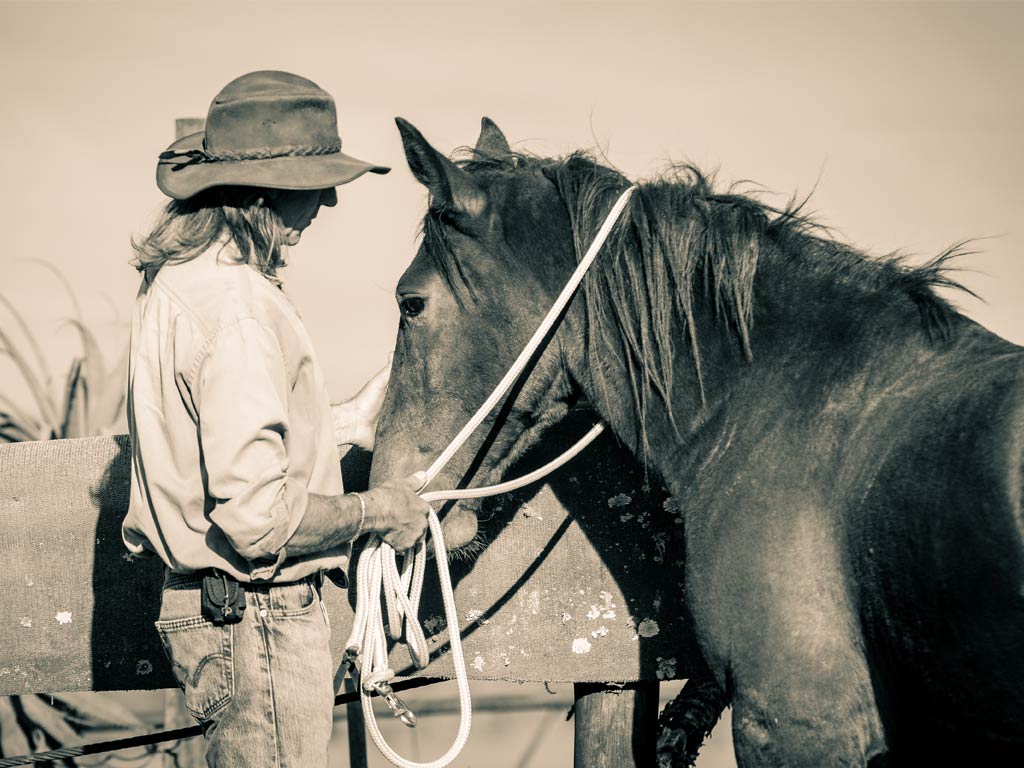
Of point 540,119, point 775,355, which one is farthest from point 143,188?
point 775,355

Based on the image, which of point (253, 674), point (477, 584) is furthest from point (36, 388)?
point (253, 674)

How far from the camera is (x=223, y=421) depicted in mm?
1823

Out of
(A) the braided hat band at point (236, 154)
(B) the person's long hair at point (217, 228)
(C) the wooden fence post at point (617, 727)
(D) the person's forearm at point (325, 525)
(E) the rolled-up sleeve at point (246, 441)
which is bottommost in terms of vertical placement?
(C) the wooden fence post at point (617, 727)

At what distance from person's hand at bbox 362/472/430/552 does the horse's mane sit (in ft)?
1.71

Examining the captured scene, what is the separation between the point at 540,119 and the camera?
Result: 18.9ft

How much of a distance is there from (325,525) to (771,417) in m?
0.99

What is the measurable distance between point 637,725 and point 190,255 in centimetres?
179

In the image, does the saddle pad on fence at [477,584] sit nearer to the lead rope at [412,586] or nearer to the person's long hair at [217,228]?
the lead rope at [412,586]

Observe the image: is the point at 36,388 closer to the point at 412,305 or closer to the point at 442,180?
the point at 412,305

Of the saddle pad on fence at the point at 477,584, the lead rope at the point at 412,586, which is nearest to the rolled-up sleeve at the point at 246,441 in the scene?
the lead rope at the point at 412,586

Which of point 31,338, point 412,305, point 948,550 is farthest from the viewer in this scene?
point 31,338

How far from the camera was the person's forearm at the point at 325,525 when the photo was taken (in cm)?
195

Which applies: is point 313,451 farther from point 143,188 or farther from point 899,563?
point 143,188

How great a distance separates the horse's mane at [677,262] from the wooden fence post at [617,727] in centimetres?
95
